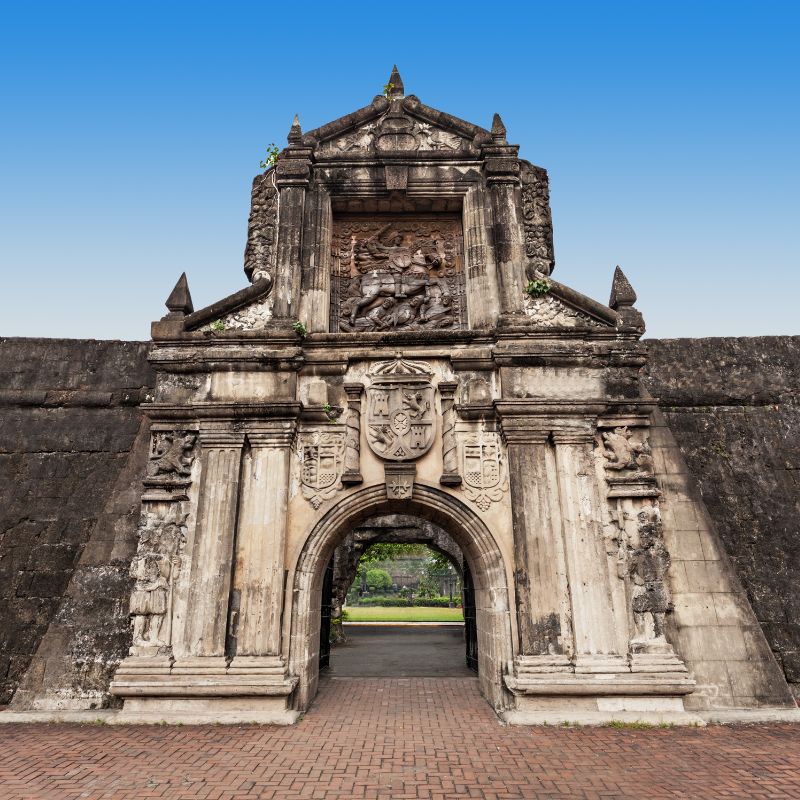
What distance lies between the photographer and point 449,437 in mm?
8438

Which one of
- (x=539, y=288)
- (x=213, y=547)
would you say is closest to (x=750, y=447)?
(x=539, y=288)

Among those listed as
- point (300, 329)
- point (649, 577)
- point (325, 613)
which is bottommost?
point (325, 613)

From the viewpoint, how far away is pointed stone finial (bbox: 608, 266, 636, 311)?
360 inches

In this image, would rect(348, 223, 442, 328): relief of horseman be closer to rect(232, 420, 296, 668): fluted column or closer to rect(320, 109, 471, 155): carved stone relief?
rect(320, 109, 471, 155): carved stone relief

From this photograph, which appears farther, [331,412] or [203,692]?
[331,412]

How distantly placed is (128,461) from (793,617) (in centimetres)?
1068

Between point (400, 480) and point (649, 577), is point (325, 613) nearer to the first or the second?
point (400, 480)

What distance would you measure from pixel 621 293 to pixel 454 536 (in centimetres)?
483

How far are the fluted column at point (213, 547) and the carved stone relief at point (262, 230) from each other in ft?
10.5

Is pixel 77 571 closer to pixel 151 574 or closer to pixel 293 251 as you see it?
pixel 151 574

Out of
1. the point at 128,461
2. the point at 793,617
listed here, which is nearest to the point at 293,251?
the point at 128,461

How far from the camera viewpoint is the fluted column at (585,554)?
292 inches

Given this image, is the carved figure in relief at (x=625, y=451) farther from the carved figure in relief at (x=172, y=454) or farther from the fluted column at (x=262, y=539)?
the carved figure in relief at (x=172, y=454)

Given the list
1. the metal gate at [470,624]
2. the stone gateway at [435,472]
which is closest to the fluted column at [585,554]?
→ the stone gateway at [435,472]
